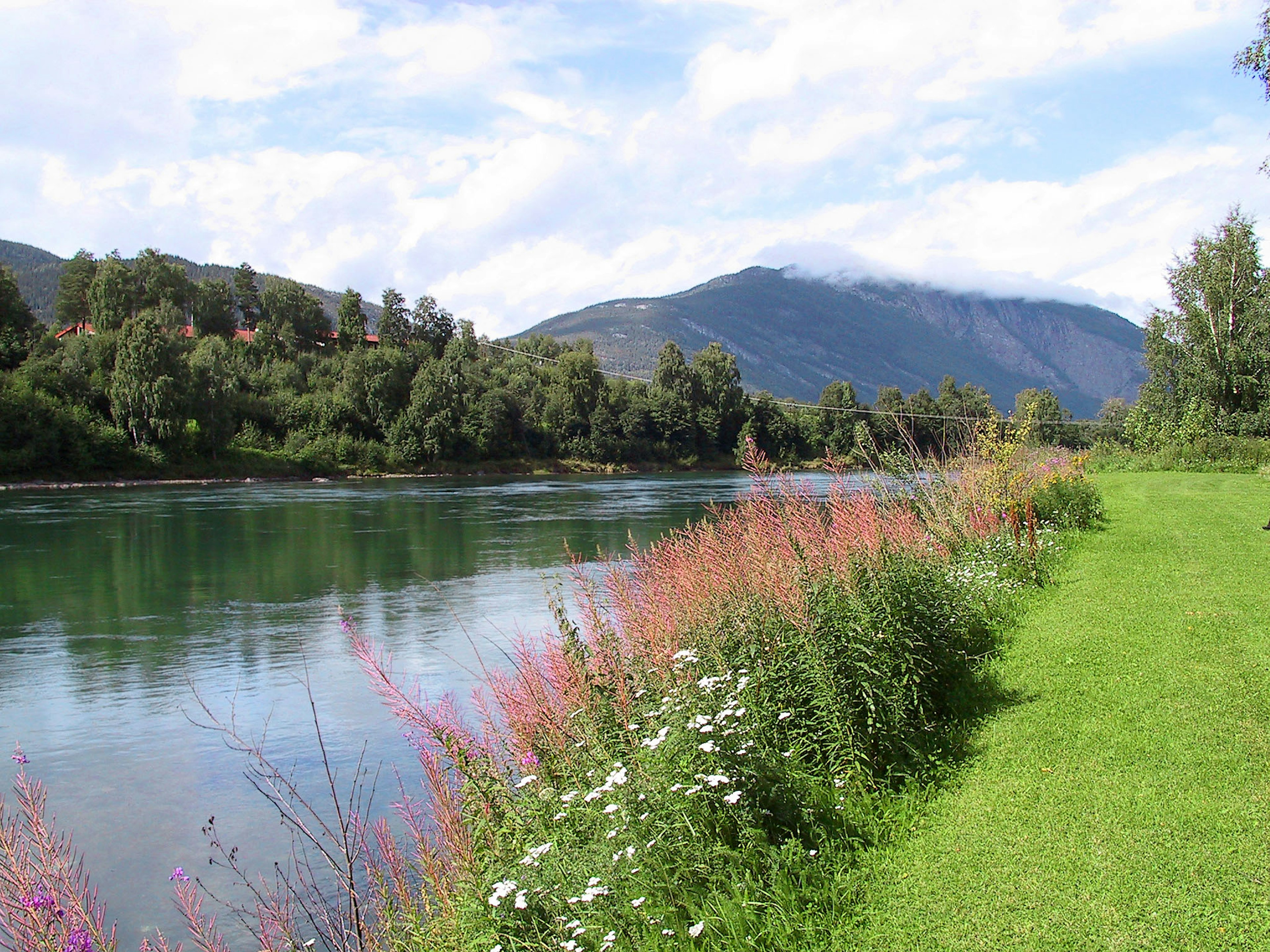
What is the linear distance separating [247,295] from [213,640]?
120091 mm

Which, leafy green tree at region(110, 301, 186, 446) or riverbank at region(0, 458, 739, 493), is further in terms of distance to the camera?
leafy green tree at region(110, 301, 186, 446)

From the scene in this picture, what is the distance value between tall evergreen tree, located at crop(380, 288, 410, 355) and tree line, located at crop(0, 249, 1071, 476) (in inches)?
8.9

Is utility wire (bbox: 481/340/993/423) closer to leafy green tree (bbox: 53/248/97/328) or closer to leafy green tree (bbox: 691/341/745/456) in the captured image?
leafy green tree (bbox: 691/341/745/456)

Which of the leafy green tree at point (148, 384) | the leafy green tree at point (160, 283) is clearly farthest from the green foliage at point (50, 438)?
the leafy green tree at point (160, 283)

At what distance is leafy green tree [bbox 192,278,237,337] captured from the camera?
116 m

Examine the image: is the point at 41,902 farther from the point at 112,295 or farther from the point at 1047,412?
the point at 112,295

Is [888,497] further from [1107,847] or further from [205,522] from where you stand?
[205,522]

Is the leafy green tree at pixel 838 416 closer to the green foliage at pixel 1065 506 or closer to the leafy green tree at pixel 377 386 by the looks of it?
the leafy green tree at pixel 377 386

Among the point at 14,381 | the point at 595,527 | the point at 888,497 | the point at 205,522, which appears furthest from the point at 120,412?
the point at 888,497

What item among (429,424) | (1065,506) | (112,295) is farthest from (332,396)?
(1065,506)

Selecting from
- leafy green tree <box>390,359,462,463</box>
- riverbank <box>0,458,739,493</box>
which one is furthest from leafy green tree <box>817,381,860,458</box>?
leafy green tree <box>390,359,462,463</box>

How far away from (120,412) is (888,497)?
68834 mm

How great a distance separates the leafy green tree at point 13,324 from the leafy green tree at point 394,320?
39.9 m

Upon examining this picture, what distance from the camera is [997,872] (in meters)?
5.41
